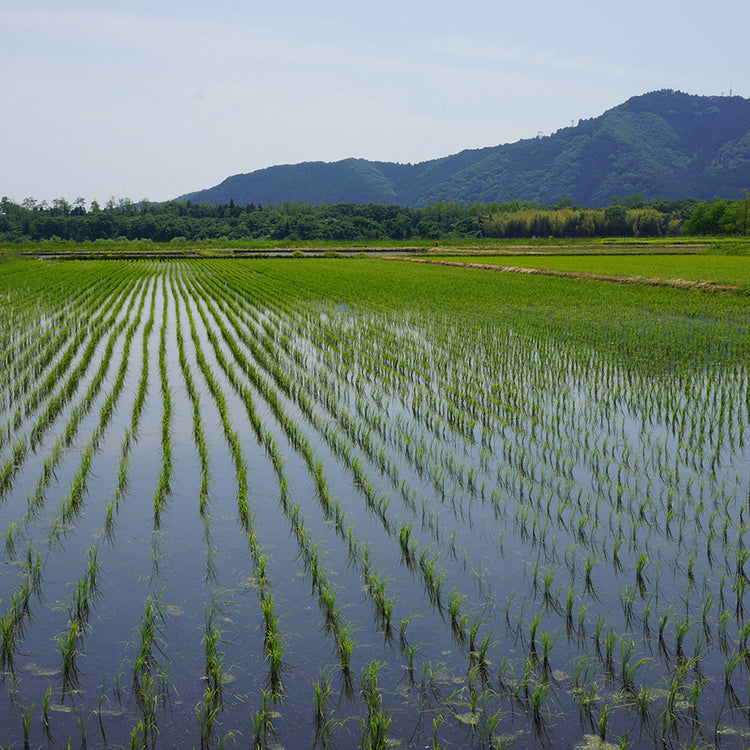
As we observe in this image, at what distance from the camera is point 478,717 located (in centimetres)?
278

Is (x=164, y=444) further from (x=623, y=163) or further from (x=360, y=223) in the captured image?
(x=623, y=163)

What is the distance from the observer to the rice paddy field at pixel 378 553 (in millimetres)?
2826

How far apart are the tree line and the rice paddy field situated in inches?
2693

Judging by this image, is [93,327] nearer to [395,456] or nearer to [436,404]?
[436,404]

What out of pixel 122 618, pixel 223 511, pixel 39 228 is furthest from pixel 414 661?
pixel 39 228

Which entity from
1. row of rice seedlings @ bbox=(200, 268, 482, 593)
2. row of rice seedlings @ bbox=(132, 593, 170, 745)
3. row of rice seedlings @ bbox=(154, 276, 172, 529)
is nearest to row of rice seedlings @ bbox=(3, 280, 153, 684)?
row of rice seedlings @ bbox=(132, 593, 170, 745)

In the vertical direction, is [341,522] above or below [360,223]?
below

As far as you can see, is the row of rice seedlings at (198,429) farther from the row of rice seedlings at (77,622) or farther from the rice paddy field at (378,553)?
the row of rice seedlings at (77,622)

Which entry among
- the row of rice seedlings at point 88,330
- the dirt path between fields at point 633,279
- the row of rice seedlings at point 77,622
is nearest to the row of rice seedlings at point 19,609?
the row of rice seedlings at point 77,622

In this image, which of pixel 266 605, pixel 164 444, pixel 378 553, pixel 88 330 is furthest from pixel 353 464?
pixel 88 330

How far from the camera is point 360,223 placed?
93.4m

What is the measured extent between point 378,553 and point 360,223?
91.8m

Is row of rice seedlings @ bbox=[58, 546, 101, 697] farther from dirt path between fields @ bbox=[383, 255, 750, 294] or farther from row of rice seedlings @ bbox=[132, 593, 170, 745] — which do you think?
dirt path between fields @ bbox=[383, 255, 750, 294]

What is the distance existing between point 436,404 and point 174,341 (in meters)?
7.00
